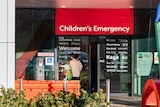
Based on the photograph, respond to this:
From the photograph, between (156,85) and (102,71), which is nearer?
(156,85)

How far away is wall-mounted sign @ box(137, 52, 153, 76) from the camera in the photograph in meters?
16.3

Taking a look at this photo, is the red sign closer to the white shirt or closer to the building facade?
the building facade

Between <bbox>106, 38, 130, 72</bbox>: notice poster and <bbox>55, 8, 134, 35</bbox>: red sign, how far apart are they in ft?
1.33

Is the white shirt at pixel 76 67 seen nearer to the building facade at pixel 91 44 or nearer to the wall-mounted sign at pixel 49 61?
the building facade at pixel 91 44

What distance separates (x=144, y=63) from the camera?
16359 mm

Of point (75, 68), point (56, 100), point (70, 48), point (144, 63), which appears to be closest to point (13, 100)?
point (56, 100)

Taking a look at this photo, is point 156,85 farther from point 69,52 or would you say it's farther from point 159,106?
point 69,52

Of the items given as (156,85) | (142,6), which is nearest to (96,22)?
(142,6)

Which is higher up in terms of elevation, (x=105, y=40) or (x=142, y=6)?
(x=142, y=6)

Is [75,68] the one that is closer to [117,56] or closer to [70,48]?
[70,48]

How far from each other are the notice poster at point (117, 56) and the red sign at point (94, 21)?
40 centimetres

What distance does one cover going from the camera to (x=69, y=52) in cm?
1628

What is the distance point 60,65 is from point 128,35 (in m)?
2.90

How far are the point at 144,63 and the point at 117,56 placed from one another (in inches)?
42.8
